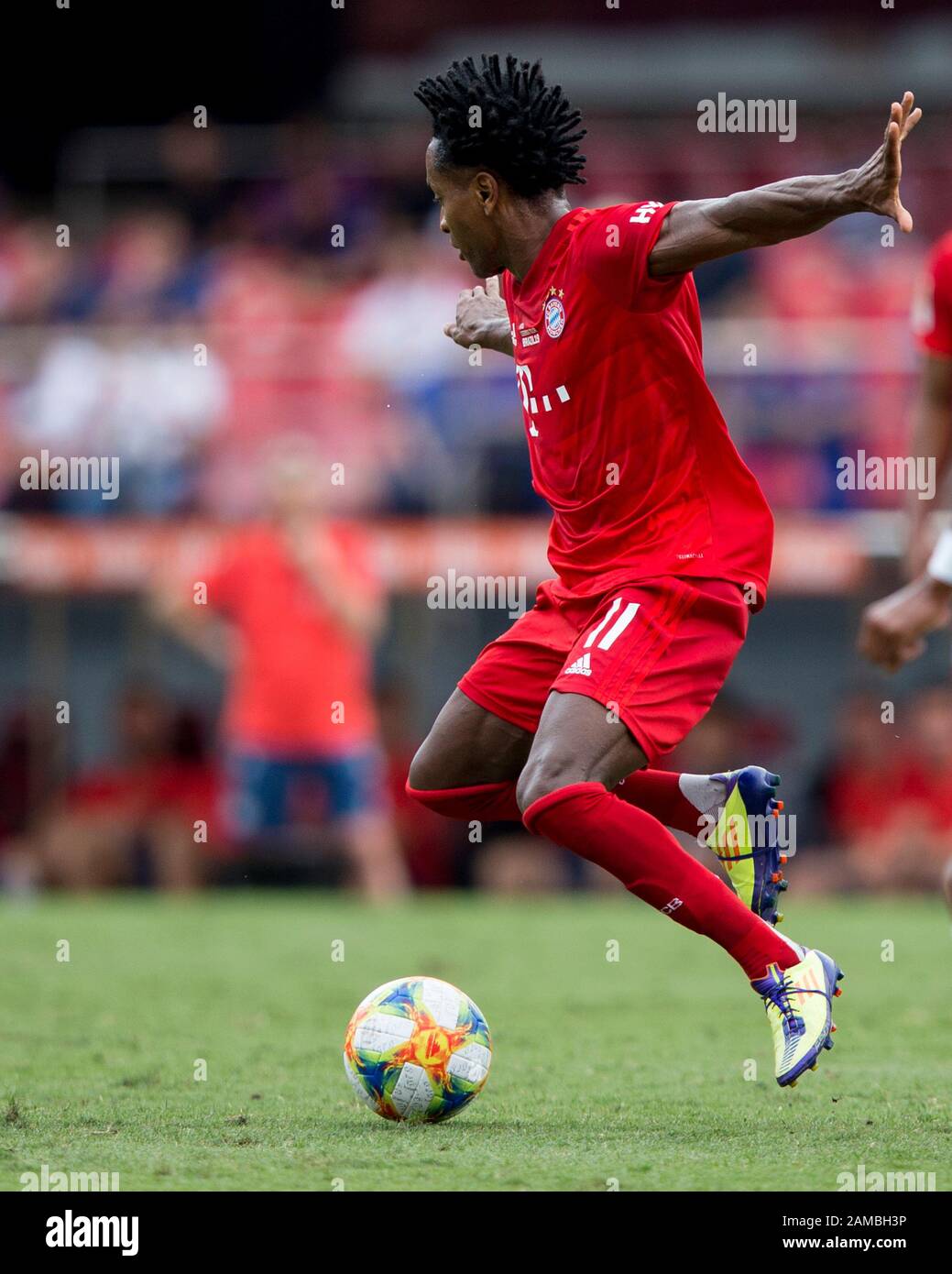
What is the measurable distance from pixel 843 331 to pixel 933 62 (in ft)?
20.8

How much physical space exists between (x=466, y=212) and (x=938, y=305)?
168 cm

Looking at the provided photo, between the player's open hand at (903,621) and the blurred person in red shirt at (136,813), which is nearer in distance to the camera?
the player's open hand at (903,621)

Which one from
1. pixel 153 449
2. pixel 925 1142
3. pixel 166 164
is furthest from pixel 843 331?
pixel 925 1142

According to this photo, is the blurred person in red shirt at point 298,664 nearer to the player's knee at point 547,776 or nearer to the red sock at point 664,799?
the red sock at point 664,799

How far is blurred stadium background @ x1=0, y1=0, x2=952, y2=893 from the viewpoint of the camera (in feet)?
39.9

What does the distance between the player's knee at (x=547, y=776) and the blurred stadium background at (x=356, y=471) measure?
6942mm

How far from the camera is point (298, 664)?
11.9 metres

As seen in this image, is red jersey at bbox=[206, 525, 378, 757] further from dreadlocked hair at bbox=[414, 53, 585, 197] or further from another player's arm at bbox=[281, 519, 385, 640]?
dreadlocked hair at bbox=[414, 53, 585, 197]

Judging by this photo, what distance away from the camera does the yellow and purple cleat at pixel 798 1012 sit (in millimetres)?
4715

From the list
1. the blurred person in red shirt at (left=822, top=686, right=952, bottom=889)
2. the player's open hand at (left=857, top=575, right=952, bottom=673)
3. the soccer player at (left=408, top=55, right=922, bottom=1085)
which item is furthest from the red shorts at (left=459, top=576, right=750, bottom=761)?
the blurred person in red shirt at (left=822, top=686, right=952, bottom=889)

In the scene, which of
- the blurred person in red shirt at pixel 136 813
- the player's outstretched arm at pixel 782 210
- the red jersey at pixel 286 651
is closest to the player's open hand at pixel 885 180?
the player's outstretched arm at pixel 782 210

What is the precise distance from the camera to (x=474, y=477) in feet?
40.7

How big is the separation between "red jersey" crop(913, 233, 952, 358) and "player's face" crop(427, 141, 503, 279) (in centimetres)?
156
